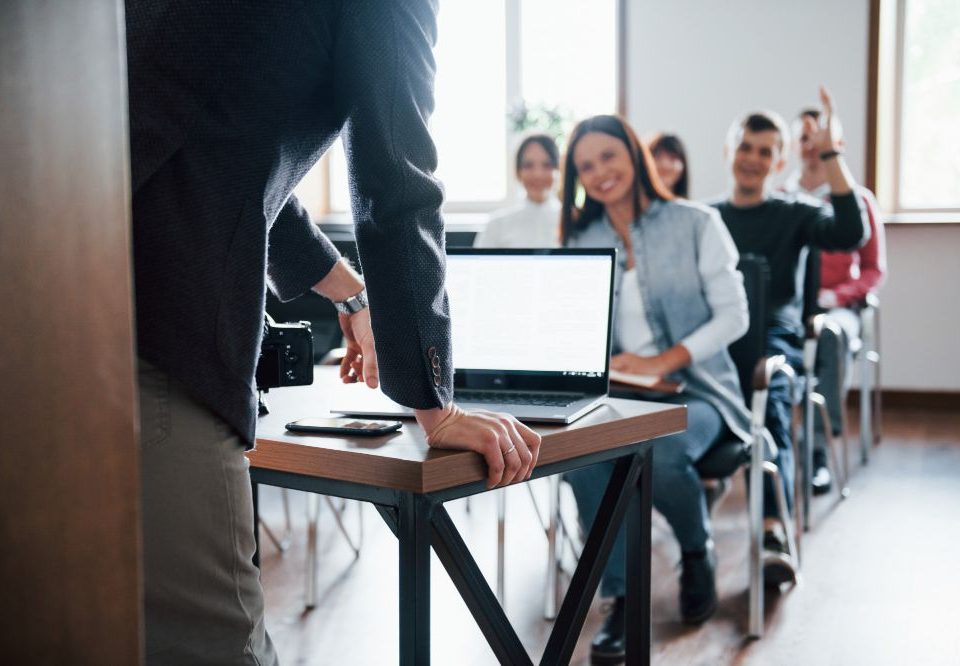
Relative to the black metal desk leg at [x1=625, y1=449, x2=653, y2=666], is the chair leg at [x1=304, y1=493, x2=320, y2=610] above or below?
below

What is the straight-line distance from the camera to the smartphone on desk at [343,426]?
1.18 meters

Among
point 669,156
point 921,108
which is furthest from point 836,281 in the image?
point 921,108

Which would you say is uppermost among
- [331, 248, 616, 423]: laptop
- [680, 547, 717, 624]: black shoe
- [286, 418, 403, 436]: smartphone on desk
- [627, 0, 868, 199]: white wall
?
[627, 0, 868, 199]: white wall

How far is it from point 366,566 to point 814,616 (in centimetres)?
118

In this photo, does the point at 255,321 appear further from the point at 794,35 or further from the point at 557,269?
the point at 794,35

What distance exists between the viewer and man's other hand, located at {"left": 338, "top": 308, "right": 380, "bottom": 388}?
48.1 inches

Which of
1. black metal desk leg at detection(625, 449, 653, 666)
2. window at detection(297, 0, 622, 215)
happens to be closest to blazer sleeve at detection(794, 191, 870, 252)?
black metal desk leg at detection(625, 449, 653, 666)

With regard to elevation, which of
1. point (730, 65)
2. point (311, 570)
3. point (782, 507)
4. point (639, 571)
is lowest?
point (311, 570)

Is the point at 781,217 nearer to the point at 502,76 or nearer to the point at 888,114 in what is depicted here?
the point at 888,114

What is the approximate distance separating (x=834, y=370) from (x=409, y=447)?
3.20 metres

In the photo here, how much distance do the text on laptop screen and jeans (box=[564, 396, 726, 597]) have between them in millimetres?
776

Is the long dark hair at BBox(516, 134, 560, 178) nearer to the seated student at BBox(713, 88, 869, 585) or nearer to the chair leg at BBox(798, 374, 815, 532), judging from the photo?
the seated student at BBox(713, 88, 869, 585)

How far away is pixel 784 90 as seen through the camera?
231 inches

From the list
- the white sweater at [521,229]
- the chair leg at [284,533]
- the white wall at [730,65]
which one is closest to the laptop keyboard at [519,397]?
the chair leg at [284,533]
